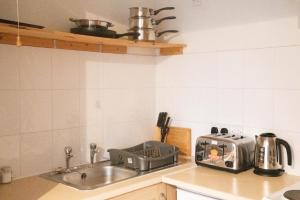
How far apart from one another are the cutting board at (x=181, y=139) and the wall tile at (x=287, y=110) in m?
0.65

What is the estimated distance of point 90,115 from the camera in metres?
2.16

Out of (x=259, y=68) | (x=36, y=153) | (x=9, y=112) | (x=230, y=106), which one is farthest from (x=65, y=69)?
(x=259, y=68)

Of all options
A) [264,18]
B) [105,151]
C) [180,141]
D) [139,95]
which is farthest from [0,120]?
[264,18]

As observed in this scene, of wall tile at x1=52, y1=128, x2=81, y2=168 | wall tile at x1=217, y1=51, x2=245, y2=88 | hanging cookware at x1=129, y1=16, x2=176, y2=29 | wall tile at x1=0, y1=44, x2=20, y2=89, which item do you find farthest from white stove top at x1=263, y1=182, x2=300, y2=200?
wall tile at x1=0, y1=44, x2=20, y2=89

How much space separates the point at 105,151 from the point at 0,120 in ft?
2.43

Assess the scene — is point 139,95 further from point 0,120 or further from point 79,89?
point 0,120

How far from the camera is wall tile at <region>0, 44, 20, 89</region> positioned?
1.75 m

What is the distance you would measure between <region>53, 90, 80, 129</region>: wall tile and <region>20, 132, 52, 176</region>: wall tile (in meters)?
0.10

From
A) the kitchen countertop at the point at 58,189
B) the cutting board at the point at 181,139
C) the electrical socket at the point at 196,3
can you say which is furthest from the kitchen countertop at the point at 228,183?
the electrical socket at the point at 196,3

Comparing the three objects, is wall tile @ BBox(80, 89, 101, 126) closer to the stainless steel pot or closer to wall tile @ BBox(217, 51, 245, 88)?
the stainless steel pot

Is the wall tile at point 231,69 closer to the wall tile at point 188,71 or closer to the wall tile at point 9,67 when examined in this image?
the wall tile at point 188,71

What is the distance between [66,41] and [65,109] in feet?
1.36

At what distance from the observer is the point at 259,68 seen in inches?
79.5

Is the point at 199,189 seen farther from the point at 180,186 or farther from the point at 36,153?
the point at 36,153
